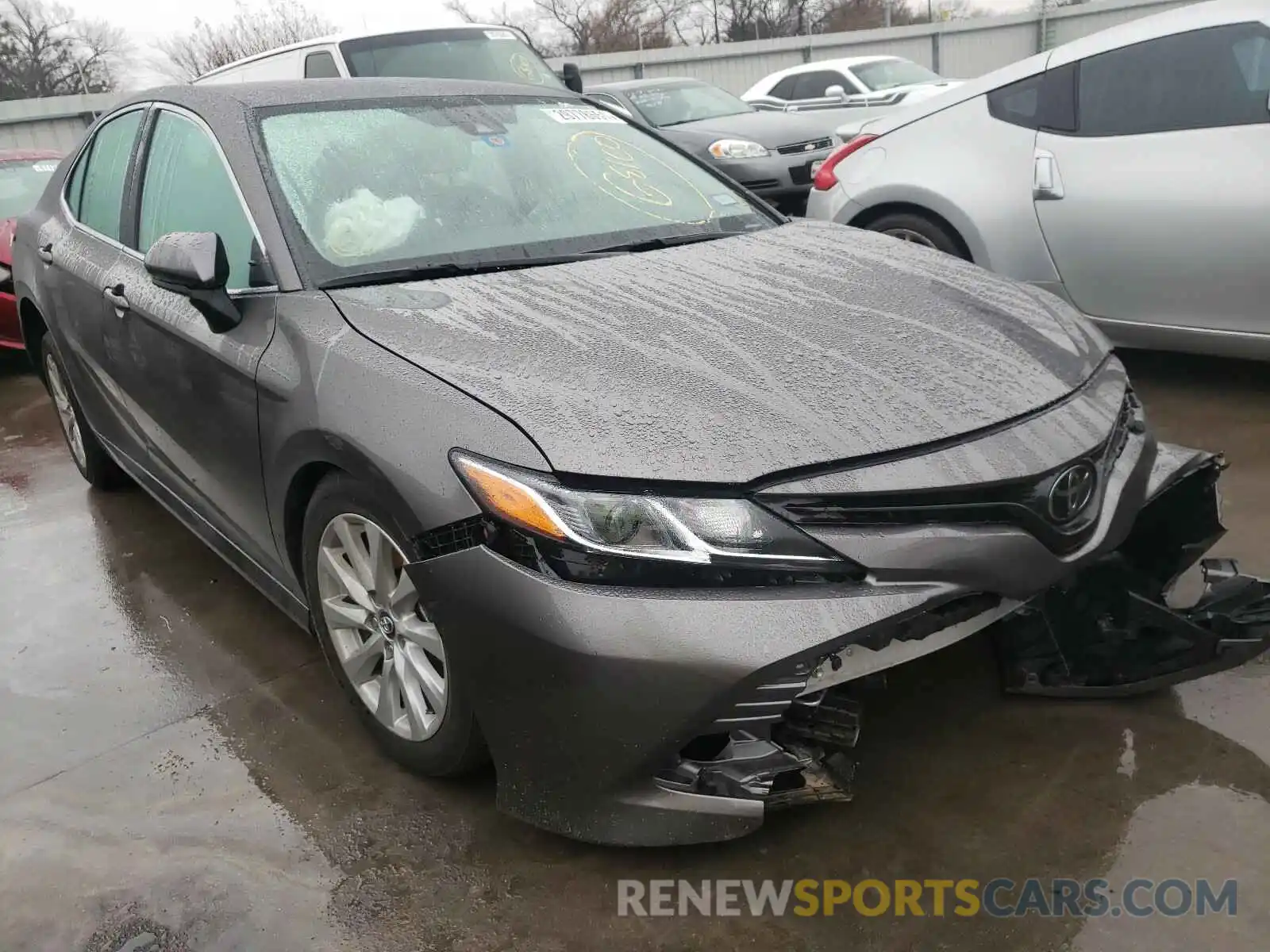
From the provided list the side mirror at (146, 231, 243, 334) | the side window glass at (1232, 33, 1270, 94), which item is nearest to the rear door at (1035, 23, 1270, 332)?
the side window glass at (1232, 33, 1270, 94)

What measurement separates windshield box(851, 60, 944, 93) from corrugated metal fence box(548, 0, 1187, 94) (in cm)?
938

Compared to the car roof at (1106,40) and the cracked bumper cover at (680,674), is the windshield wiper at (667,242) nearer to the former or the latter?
the cracked bumper cover at (680,674)

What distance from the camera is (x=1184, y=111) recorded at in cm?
398

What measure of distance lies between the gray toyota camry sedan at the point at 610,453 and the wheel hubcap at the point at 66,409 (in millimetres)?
1179

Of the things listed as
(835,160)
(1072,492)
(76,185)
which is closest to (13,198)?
(76,185)

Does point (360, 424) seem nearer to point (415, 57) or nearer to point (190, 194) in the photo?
point (190, 194)

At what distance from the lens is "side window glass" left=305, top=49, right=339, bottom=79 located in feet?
23.9

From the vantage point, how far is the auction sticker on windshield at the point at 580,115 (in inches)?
130

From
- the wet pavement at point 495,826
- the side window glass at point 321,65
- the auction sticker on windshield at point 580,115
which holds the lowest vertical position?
the wet pavement at point 495,826

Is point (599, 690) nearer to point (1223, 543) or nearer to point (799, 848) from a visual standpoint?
point (799, 848)

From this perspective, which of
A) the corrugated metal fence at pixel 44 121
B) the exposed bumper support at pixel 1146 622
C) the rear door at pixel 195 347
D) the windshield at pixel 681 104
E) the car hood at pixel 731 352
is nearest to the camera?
the car hood at pixel 731 352

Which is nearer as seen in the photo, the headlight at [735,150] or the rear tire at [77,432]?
the rear tire at [77,432]

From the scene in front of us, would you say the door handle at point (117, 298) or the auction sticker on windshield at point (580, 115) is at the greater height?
the auction sticker on windshield at point (580, 115)

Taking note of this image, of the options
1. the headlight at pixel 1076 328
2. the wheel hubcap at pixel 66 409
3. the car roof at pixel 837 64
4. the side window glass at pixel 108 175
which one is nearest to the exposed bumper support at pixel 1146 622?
the headlight at pixel 1076 328
